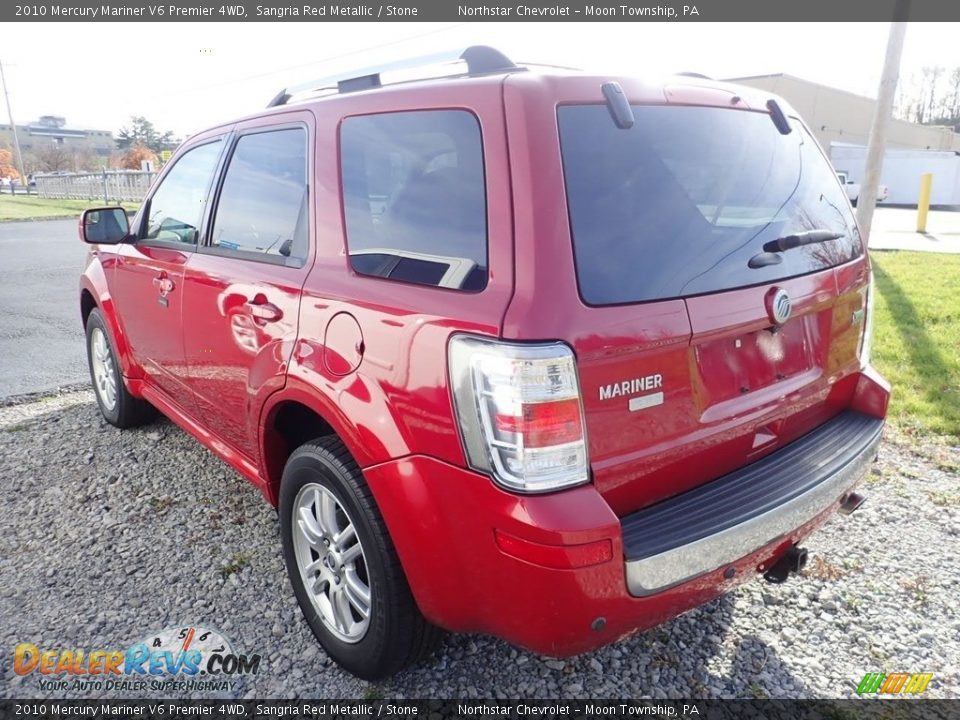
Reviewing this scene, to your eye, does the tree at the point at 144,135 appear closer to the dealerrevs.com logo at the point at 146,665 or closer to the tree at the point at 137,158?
the tree at the point at 137,158

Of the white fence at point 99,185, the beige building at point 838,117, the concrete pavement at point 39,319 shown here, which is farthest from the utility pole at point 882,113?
the beige building at point 838,117

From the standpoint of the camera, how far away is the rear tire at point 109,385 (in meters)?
4.45

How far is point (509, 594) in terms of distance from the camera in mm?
1863

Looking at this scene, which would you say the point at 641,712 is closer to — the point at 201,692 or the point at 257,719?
the point at 257,719

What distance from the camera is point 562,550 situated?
1.74 metres

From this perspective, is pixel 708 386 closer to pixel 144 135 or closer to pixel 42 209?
pixel 42 209

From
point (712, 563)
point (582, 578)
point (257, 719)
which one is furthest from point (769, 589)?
point (257, 719)

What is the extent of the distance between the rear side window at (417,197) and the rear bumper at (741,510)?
84 centimetres

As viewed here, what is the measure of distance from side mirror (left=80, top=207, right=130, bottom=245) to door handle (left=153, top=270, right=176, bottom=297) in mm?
719

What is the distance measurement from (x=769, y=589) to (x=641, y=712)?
0.94 metres

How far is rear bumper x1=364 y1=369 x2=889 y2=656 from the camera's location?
1771 mm

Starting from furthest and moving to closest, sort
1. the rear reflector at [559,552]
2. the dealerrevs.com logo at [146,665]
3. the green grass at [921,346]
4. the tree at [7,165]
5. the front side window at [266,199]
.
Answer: the tree at [7,165]
the green grass at [921,346]
the front side window at [266,199]
the dealerrevs.com logo at [146,665]
the rear reflector at [559,552]

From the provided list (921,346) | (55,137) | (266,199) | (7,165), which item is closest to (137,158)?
(7,165)

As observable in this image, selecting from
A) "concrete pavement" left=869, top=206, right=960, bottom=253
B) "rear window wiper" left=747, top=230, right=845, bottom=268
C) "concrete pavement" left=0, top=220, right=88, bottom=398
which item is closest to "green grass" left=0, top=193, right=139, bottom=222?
"concrete pavement" left=0, top=220, right=88, bottom=398
